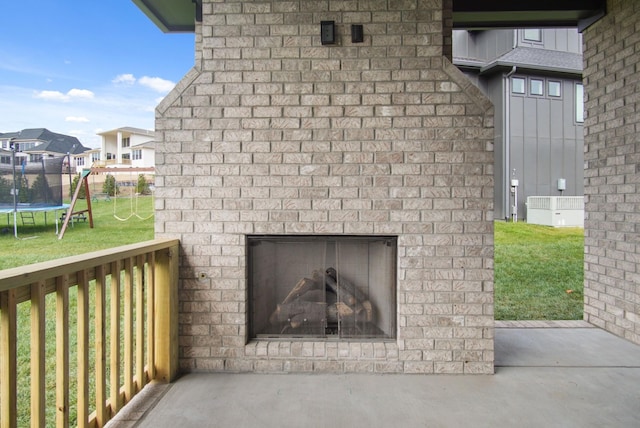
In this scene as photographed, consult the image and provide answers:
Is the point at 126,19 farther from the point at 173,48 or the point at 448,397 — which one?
the point at 448,397

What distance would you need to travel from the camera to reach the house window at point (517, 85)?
985 centimetres

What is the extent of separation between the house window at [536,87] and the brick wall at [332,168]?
8.93 metres

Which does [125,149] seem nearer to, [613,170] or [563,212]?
[613,170]

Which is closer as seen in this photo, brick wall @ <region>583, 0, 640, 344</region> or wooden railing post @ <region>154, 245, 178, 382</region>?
wooden railing post @ <region>154, 245, 178, 382</region>

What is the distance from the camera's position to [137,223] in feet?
17.1

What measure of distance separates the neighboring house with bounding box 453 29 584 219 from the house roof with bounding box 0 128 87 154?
28.2 ft

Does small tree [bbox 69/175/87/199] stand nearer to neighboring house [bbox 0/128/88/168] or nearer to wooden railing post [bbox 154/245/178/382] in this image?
neighboring house [bbox 0/128/88/168]

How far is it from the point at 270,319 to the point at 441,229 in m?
1.29

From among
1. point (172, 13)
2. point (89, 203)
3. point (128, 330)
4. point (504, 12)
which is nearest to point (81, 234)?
point (89, 203)

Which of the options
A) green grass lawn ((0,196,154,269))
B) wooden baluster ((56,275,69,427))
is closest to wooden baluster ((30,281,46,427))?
wooden baluster ((56,275,69,427))

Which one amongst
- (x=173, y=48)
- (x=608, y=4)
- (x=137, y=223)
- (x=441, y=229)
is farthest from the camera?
(x=173, y=48)

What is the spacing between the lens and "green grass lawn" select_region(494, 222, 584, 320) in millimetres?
4328

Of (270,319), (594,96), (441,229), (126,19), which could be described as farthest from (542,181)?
(126,19)

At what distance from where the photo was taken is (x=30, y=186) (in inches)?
132
